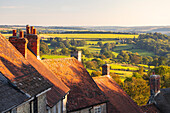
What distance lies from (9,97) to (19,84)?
3.96 feet

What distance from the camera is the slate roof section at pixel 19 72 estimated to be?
32.8 feet

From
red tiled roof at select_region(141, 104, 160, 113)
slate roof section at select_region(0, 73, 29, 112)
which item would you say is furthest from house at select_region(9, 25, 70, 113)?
red tiled roof at select_region(141, 104, 160, 113)

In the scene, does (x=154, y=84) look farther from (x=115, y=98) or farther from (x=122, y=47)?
(x=122, y=47)

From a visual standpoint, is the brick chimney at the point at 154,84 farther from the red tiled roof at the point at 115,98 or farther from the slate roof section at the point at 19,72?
the slate roof section at the point at 19,72

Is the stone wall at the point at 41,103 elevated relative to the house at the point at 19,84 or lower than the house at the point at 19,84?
lower

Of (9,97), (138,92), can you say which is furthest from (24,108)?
(138,92)

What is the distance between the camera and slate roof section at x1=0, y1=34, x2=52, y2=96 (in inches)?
393

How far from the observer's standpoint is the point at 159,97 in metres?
36.9

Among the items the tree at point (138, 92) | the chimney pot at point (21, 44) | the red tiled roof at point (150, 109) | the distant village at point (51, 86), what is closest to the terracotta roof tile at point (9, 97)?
the distant village at point (51, 86)

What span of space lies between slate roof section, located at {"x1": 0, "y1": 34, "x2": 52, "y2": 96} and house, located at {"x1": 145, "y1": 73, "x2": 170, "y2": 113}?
84.0ft

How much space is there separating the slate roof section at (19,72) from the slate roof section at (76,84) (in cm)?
923

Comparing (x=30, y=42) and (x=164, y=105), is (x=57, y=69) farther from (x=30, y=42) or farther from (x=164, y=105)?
(x=164, y=105)

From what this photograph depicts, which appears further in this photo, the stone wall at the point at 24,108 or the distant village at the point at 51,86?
the distant village at the point at 51,86

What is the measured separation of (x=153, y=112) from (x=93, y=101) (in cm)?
1325
